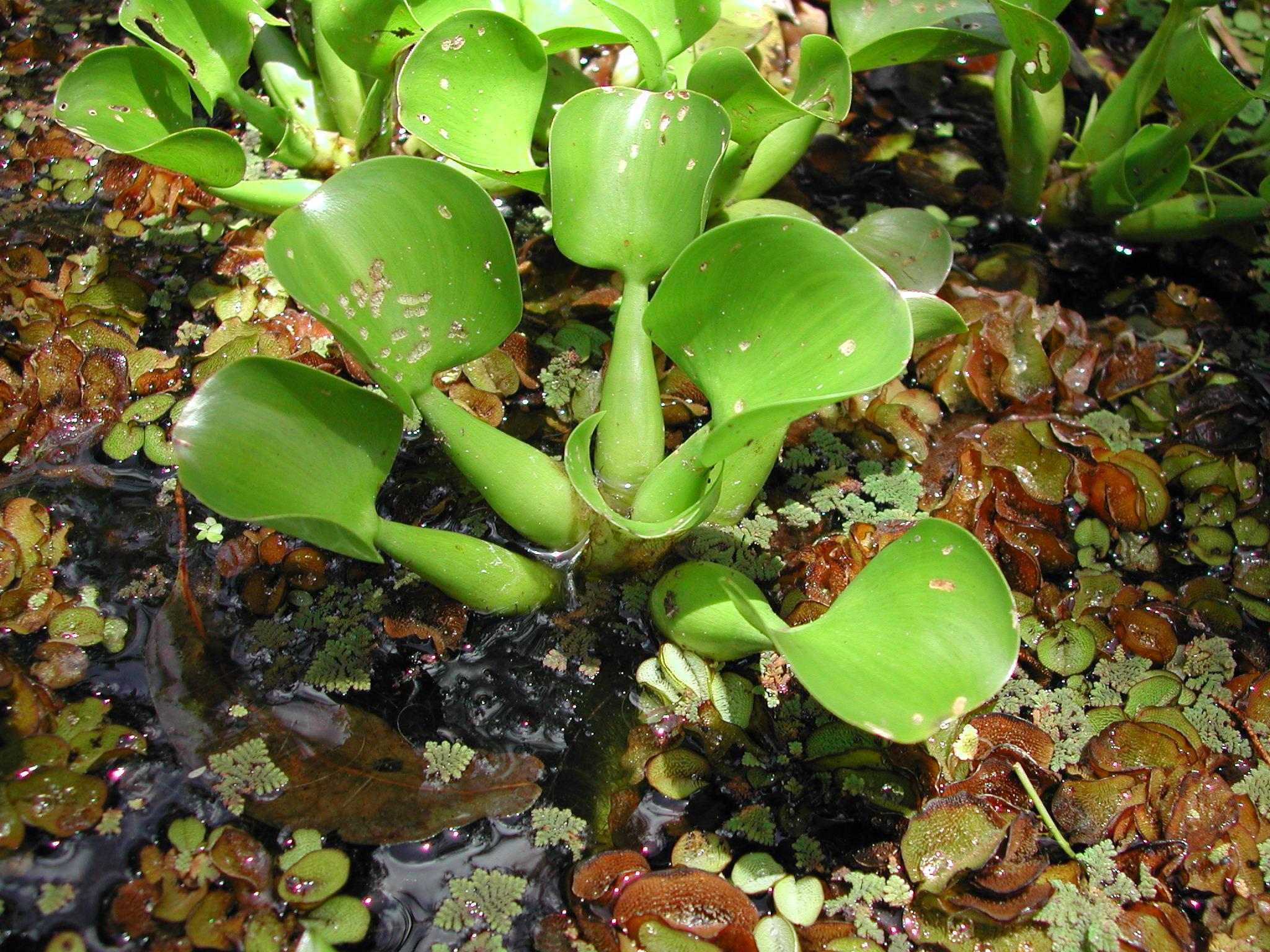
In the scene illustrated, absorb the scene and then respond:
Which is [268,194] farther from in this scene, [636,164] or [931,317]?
[931,317]

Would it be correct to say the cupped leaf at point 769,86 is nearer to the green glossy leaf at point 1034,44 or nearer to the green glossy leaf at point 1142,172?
the green glossy leaf at point 1034,44

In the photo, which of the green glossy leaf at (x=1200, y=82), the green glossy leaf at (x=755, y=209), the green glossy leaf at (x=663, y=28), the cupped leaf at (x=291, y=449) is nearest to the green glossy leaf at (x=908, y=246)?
the green glossy leaf at (x=755, y=209)

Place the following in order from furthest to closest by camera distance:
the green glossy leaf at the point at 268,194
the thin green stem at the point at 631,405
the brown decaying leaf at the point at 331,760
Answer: the green glossy leaf at the point at 268,194
the thin green stem at the point at 631,405
the brown decaying leaf at the point at 331,760

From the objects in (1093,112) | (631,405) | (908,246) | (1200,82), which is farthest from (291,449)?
(1093,112)

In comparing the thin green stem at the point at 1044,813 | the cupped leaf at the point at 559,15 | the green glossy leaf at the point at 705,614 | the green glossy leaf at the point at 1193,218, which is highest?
the cupped leaf at the point at 559,15

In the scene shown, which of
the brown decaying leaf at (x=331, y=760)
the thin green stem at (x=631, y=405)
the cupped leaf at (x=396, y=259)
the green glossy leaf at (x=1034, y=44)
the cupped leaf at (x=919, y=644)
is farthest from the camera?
the green glossy leaf at (x=1034, y=44)

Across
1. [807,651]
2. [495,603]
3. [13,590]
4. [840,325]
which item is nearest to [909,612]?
[807,651]

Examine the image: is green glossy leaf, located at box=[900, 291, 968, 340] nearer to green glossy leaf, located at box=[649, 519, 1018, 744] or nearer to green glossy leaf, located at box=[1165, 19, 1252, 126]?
green glossy leaf, located at box=[649, 519, 1018, 744]
